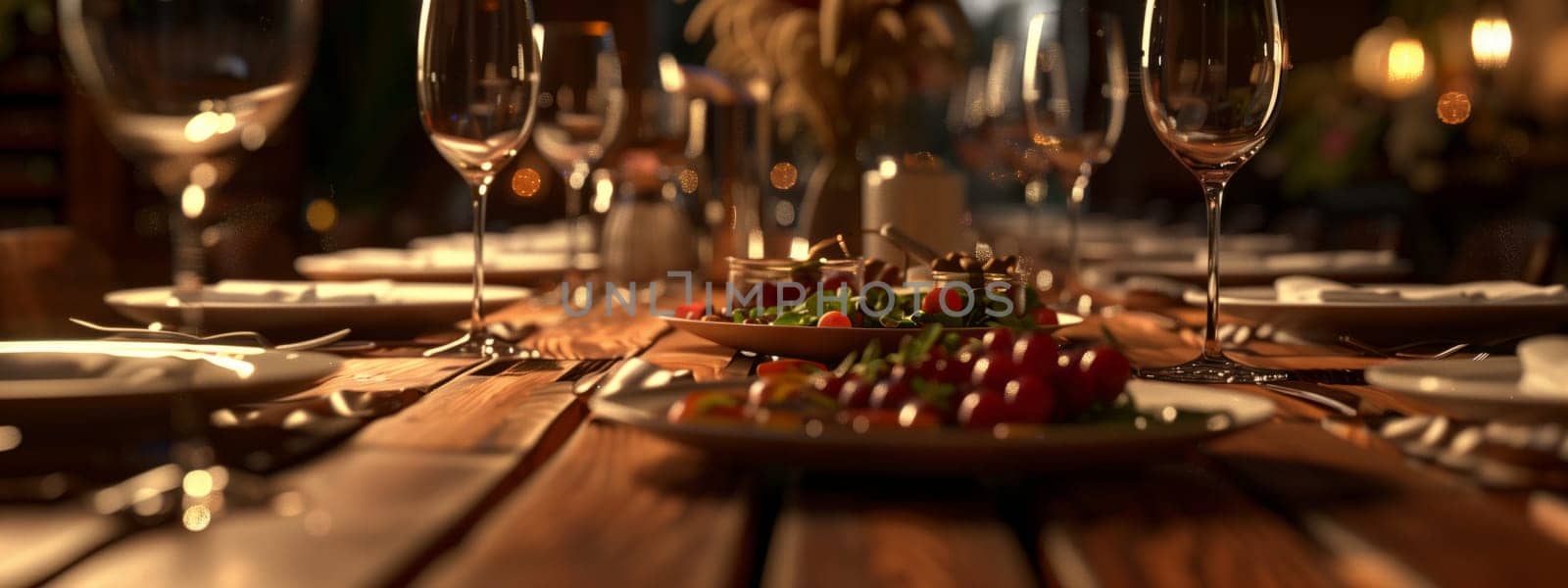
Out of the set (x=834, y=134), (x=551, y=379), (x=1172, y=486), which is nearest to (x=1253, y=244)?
(x=834, y=134)

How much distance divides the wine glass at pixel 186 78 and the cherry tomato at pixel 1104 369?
36 cm

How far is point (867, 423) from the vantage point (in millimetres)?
603

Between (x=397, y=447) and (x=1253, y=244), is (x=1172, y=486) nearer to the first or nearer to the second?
(x=397, y=447)

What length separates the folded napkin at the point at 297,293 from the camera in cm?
138

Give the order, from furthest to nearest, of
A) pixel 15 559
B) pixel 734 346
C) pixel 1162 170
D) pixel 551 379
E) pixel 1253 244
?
pixel 1162 170 → pixel 1253 244 → pixel 734 346 → pixel 551 379 → pixel 15 559

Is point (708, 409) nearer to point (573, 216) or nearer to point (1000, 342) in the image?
point (1000, 342)

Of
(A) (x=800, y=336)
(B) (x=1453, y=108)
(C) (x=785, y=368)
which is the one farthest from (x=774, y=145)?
(C) (x=785, y=368)

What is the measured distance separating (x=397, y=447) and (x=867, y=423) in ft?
0.77

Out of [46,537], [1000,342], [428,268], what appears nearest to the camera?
[46,537]

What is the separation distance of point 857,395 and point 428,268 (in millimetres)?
1455

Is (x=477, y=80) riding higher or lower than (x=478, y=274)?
higher

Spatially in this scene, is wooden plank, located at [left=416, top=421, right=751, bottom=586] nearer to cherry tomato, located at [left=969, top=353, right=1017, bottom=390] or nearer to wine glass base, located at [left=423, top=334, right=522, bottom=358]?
cherry tomato, located at [left=969, top=353, right=1017, bottom=390]

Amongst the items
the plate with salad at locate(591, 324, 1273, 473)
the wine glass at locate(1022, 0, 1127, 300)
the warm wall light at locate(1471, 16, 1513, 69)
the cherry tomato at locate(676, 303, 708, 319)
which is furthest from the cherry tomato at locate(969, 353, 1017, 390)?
the warm wall light at locate(1471, 16, 1513, 69)

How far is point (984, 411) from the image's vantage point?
0.61 meters
